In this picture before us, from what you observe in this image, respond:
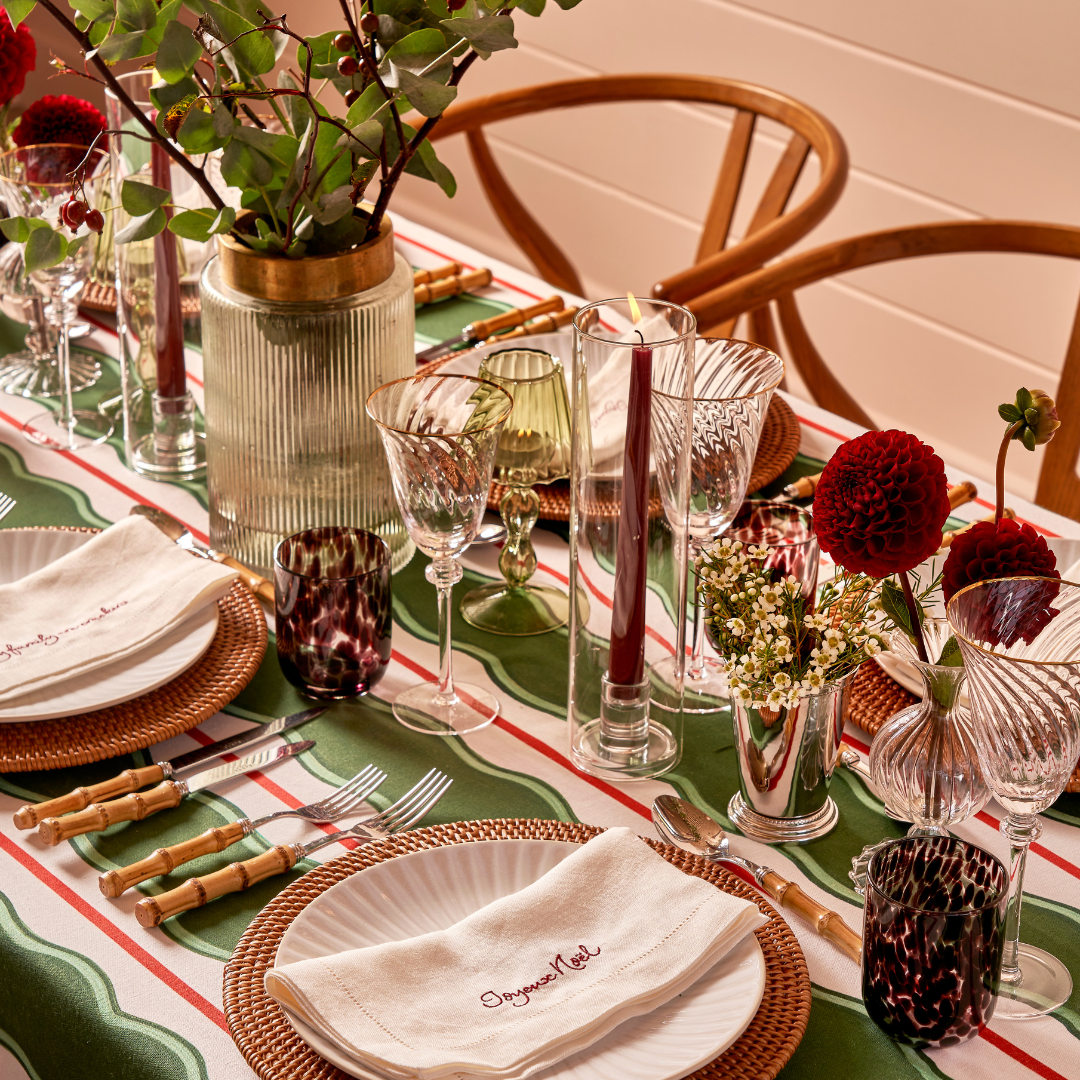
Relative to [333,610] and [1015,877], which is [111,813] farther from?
[1015,877]

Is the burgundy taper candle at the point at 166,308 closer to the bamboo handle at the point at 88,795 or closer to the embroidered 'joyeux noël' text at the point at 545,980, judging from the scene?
the bamboo handle at the point at 88,795

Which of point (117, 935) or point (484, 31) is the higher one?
point (484, 31)

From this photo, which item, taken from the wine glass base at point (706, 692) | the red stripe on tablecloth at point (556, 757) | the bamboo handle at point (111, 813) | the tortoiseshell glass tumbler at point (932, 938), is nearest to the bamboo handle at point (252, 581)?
the red stripe on tablecloth at point (556, 757)

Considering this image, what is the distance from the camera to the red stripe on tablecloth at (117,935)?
0.72 m

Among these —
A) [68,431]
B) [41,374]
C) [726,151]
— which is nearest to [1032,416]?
[68,431]

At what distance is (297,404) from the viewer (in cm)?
105

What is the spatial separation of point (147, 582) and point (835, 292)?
2071mm

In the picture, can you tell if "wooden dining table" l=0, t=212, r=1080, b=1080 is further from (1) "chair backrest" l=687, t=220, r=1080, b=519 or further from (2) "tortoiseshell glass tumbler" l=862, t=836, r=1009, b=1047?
(1) "chair backrest" l=687, t=220, r=1080, b=519

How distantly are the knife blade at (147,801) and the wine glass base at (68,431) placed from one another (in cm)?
53

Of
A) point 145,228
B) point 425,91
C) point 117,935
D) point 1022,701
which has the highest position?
point 425,91

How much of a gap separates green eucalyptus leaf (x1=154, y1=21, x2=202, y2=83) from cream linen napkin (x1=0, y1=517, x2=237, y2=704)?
36 centimetres

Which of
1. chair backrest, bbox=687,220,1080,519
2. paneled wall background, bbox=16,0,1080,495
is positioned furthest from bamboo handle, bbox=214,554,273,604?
paneled wall background, bbox=16,0,1080,495

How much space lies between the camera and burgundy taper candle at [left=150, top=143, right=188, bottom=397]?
126 centimetres

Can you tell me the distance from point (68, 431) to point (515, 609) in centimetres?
53
